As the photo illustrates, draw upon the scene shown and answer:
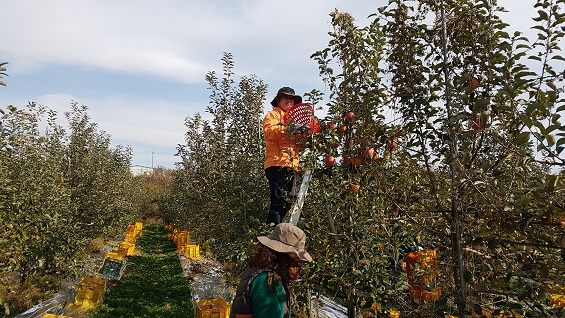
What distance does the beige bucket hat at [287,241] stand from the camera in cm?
225

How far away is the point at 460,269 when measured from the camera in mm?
2070

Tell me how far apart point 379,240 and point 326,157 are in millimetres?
705

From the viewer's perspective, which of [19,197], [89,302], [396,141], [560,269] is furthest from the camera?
[89,302]

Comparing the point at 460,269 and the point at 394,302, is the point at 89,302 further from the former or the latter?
the point at 460,269

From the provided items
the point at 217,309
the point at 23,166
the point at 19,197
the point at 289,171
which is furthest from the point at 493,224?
the point at 23,166

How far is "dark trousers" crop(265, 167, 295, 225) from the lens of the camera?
363 centimetres

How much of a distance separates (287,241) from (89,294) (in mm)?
6140

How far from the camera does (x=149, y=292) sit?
29.3 feet

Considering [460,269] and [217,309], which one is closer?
[460,269]

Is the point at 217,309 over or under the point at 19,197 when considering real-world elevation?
under

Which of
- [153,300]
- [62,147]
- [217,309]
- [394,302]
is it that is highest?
[62,147]

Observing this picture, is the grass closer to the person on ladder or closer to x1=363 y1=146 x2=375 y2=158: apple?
the person on ladder

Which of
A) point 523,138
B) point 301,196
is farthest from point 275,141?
point 523,138

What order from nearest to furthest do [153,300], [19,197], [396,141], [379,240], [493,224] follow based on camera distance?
[493,224], [396,141], [379,240], [19,197], [153,300]
